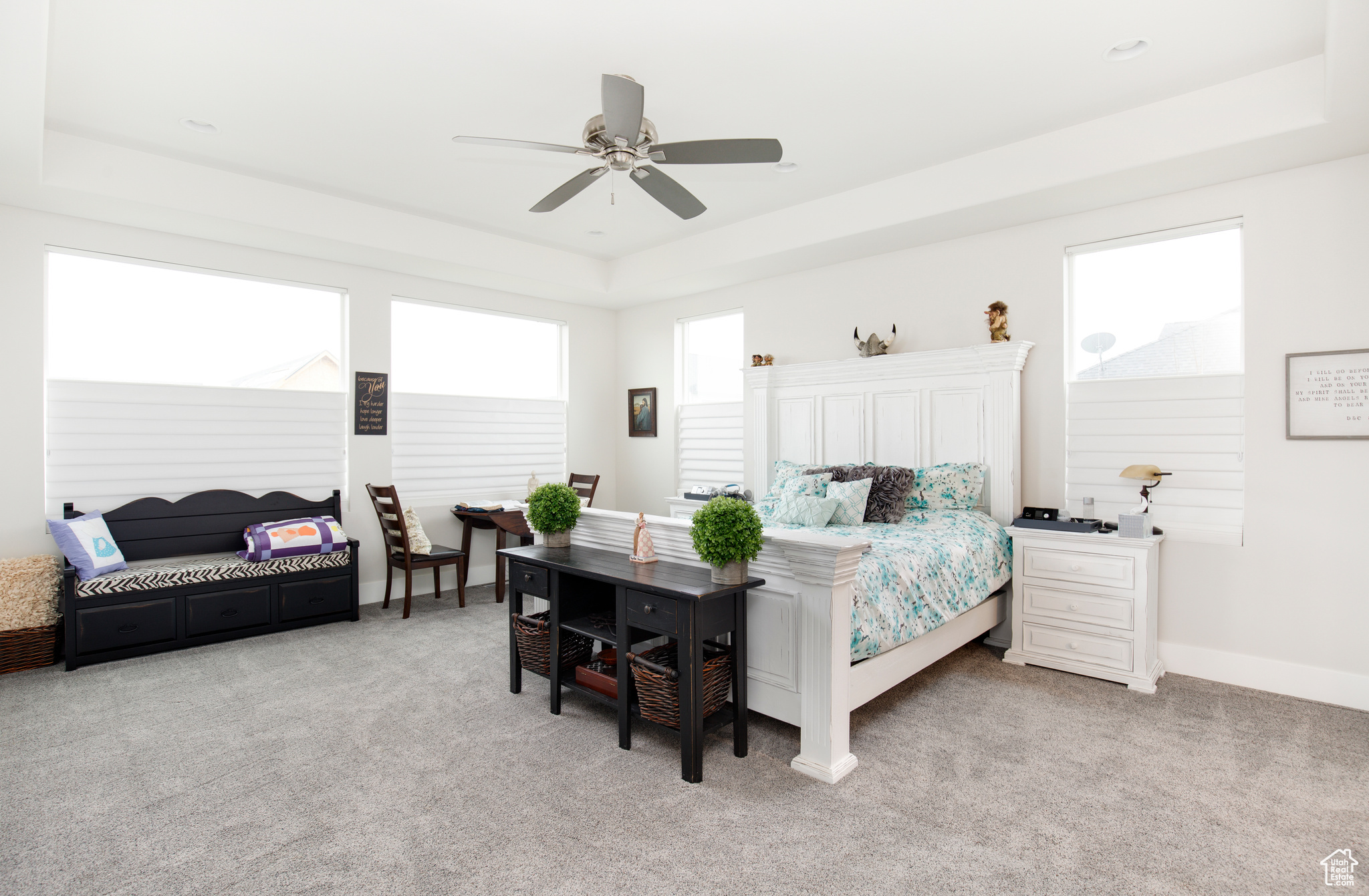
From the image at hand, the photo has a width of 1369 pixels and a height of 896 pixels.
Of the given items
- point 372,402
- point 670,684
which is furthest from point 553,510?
point 372,402

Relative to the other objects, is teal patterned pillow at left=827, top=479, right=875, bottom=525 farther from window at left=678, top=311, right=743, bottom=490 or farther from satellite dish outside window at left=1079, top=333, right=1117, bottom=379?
window at left=678, top=311, right=743, bottom=490

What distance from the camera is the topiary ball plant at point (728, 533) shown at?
99.2 inches

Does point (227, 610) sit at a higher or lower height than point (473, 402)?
lower

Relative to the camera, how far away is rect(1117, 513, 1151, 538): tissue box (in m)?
3.44

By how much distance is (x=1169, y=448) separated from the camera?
3742 mm

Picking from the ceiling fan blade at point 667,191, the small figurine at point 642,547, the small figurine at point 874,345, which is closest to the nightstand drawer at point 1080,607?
the small figurine at point 874,345

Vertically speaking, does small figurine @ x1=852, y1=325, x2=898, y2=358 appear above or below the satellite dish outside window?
above

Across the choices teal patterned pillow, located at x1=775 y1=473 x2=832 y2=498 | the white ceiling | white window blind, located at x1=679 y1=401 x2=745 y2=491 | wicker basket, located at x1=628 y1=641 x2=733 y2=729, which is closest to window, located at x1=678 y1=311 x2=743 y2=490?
white window blind, located at x1=679 y1=401 x2=745 y2=491

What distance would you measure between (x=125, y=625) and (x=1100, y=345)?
5943 mm

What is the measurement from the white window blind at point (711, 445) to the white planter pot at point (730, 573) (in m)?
3.32

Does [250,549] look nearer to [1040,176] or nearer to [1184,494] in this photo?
[1040,176]

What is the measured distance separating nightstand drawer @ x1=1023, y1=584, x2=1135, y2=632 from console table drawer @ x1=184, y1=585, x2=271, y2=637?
15.3 feet

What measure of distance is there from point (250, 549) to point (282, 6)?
10.6 ft

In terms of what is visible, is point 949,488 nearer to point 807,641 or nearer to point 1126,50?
point 807,641
